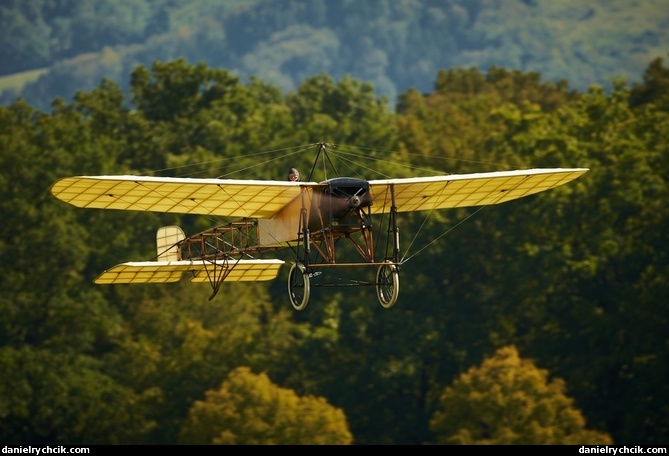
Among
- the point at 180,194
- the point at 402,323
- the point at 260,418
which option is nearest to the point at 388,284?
the point at 180,194

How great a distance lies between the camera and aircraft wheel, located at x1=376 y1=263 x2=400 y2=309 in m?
23.8

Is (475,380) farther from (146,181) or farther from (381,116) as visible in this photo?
(381,116)

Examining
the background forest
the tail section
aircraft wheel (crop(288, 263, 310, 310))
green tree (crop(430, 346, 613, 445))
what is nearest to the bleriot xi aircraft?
aircraft wheel (crop(288, 263, 310, 310))

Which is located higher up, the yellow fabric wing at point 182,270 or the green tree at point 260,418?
the yellow fabric wing at point 182,270

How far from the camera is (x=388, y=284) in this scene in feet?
79.2

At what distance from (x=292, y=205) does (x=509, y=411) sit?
26.9 m

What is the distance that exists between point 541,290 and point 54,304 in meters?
24.2

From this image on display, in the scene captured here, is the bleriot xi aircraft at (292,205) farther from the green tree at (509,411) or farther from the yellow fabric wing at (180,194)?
the green tree at (509,411)

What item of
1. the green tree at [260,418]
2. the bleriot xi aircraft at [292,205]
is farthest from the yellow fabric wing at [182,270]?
the green tree at [260,418]

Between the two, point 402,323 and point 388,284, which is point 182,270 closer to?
point 388,284

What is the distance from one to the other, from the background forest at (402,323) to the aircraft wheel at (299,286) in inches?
1011

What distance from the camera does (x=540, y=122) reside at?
2803 inches

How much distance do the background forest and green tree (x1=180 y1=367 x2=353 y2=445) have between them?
0.26ft

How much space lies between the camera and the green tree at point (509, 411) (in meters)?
49.4
